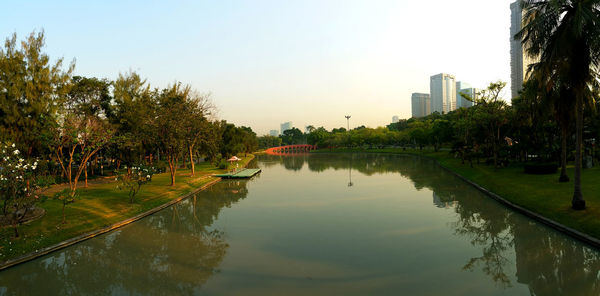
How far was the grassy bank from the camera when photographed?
39.7ft

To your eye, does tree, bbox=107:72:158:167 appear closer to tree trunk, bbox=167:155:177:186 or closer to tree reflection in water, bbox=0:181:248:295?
tree trunk, bbox=167:155:177:186

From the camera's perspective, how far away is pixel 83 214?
16.1 metres

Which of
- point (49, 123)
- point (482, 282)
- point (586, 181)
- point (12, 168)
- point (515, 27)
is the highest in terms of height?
point (515, 27)

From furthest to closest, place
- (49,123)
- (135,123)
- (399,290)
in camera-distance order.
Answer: (135,123) < (49,123) < (399,290)

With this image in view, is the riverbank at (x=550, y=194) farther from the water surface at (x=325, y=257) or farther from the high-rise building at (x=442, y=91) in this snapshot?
the high-rise building at (x=442, y=91)

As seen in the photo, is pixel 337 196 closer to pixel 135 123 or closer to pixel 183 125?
pixel 183 125

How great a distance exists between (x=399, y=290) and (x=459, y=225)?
8246 millimetres

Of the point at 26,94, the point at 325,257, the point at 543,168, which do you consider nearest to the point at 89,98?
the point at 26,94

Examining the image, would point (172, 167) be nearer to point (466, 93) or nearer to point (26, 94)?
point (26, 94)

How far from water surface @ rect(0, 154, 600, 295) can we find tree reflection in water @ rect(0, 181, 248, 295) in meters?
0.04

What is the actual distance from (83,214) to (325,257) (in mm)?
13538

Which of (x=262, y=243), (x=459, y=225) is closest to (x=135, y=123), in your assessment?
(x=262, y=243)

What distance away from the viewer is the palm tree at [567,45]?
1284 centimetres

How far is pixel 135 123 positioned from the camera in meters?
33.0
